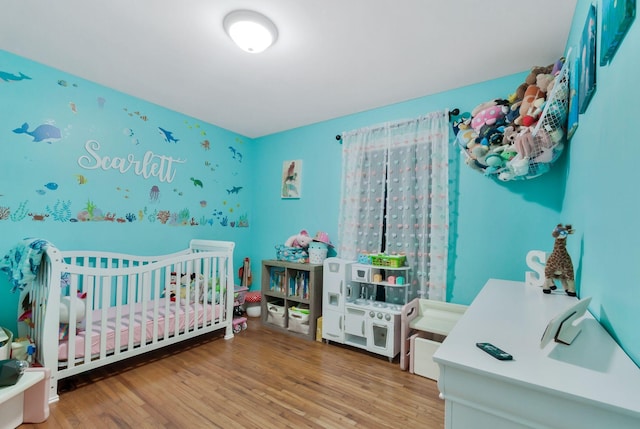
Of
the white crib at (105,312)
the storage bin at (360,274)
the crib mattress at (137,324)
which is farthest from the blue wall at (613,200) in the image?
the crib mattress at (137,324)

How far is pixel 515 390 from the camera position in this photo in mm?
591

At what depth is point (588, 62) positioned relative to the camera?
1.16 m

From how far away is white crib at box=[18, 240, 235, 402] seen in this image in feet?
5.81

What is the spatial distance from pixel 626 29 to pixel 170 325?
118 inches

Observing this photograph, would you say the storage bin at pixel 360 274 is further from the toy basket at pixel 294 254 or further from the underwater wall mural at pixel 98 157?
the underwater wall mural at pixel 98 157

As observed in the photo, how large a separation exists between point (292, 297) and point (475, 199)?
1.96 metres

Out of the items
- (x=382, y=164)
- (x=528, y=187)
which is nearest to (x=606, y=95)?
(x=528, y=187)

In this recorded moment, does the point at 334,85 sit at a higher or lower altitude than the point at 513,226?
higher

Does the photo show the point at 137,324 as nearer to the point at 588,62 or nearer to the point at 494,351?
the point at 494,351

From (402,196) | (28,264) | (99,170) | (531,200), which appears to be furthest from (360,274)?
(99,170)

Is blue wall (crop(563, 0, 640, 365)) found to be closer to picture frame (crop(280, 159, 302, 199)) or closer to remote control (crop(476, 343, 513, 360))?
remote control (crop(476, 343, 513, 360))

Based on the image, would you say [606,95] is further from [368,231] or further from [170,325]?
[170,325]

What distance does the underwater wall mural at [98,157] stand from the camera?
86.7 inches

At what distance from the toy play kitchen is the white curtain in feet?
0.55
